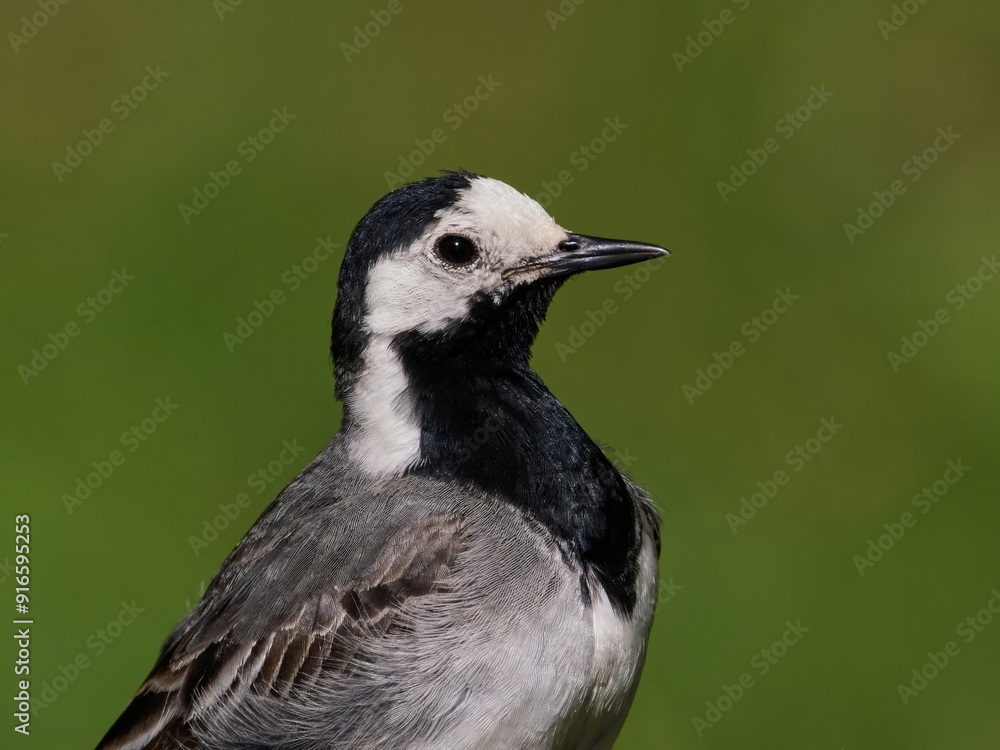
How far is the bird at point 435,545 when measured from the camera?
175 inches

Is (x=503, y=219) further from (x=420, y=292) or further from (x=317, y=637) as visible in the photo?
(x=317, y=637)

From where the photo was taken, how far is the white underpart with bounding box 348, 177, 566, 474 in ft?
15.5

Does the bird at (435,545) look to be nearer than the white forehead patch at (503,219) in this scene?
Yes

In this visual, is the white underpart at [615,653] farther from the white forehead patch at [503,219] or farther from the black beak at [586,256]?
the white forehead patch at [503,219]

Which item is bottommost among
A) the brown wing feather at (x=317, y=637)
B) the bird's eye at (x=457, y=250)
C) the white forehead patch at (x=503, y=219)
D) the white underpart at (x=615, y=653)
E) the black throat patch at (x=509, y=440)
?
the brown wing feather at (x=317, y=637)

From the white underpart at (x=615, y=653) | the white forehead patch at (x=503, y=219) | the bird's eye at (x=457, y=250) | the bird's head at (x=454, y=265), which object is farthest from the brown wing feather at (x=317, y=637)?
the white forehead patch at (x=503, y=219)

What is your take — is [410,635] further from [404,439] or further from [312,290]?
[312,290]

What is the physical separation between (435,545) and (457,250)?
1021mm

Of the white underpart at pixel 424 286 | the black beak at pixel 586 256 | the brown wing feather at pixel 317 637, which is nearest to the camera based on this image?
the brown wing feather at pixel 317 637

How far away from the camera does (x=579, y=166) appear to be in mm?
10539

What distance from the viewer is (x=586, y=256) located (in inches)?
191

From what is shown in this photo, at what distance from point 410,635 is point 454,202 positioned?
4.88 ft

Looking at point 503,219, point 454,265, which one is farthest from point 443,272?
point 503,219

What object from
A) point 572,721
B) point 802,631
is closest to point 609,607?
point 572,721
